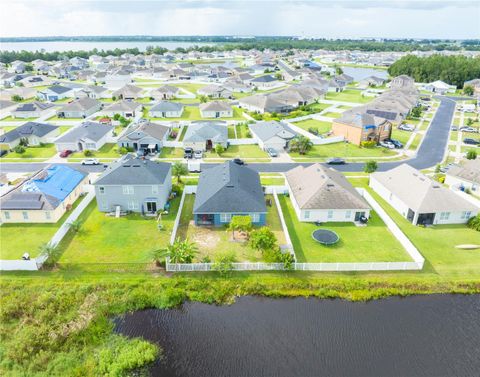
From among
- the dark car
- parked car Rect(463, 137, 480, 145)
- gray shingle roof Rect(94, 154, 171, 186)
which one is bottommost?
parked car Rect(463, 137, 480, 145)

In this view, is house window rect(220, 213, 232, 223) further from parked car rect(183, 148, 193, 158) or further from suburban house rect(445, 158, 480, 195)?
suburban house rect(445, 158, 480, 195)

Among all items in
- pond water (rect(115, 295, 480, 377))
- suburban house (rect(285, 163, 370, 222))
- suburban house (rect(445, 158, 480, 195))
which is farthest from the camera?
suburban house (rect(445, 158, 480, 195))

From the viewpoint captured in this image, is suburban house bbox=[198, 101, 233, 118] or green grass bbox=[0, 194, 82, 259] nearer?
green grass bbox=[0, 194, 82, 259]

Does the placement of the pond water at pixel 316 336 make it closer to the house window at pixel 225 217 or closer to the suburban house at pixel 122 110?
the house window at pixel 225 217

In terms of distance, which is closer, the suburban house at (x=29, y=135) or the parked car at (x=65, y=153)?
the parked car at (x=65, y=153)

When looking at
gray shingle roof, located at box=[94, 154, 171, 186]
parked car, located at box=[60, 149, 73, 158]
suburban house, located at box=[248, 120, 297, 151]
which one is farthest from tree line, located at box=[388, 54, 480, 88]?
parked car, located at box=[60, 149, 73, 158]

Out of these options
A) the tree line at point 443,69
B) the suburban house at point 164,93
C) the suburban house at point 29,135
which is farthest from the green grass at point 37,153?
the tree line at point 443,69
